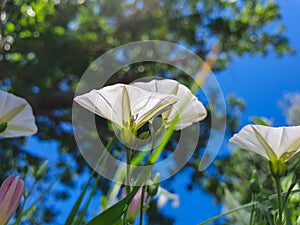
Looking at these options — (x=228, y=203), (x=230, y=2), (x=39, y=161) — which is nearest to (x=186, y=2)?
(x=230, y=2)

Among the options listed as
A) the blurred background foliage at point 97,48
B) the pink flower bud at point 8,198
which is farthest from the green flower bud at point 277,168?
the blurred background foliage at point 97,48

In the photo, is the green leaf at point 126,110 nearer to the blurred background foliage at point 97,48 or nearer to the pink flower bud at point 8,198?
the pink flower bud at point 8,198

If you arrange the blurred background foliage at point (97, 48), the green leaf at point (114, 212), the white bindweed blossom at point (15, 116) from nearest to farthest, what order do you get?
1. the green leaf at point (114, 212)
2. the white bindweed blossom at point (15, 116)
3. the blurred background foliage at point (97, 48)

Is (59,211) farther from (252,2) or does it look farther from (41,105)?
(252,2)

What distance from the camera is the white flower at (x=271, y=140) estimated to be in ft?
0.89

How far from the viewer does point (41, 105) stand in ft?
6.79

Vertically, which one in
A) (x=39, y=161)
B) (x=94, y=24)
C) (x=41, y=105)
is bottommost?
(x=39, y=161)

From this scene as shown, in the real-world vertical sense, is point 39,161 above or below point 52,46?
below

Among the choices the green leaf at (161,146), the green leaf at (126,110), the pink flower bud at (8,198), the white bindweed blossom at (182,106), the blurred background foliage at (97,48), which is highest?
the blurred background foliage at (97,48)

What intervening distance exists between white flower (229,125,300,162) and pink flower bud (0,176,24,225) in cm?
13

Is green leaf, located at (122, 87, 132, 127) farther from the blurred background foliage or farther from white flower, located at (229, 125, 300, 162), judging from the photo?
the blurred background foliage

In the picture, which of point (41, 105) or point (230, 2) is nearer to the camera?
point (41, 105)

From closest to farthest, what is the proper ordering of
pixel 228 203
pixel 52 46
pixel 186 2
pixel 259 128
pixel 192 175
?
pixel 259 128 < pixel 228 203 < pixel 52 46 < pixel 192 175 < pixel 186 2

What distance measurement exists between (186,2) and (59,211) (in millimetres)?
1313
